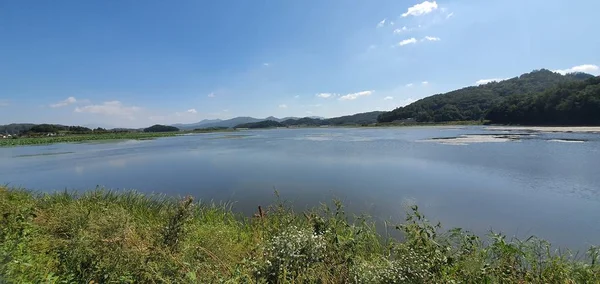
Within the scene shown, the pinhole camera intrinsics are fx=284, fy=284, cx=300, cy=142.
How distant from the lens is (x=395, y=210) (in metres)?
8.91

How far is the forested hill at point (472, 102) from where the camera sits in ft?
346

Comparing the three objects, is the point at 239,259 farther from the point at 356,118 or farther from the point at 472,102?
the point at 356,118

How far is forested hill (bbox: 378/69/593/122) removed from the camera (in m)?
106

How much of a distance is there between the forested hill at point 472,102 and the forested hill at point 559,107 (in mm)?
23114

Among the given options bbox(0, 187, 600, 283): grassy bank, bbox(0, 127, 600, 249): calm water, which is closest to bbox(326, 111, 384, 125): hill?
bbox(0, 127, 600, 249): calm water

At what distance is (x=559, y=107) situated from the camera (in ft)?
191

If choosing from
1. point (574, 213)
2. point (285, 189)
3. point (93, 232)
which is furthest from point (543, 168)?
point (93, 232)

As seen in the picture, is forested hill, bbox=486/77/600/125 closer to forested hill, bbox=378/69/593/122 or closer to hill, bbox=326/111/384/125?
forested hill, bbox=378/69/593/122

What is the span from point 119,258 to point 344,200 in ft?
24.4

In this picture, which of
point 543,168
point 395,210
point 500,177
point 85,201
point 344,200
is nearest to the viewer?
point 85,201

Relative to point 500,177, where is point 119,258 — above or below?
above

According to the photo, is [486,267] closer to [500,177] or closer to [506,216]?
[506,216]

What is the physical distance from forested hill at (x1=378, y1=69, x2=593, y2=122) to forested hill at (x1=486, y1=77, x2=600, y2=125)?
2311cm

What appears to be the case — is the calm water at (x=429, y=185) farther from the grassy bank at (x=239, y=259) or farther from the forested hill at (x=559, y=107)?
the forested hill at (x=559, y=107)
